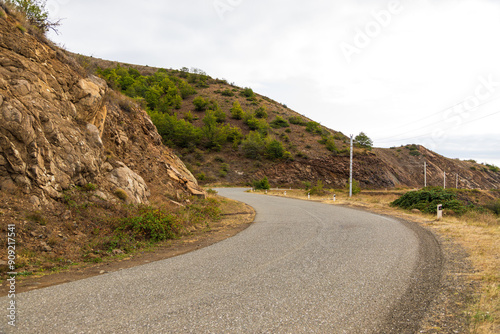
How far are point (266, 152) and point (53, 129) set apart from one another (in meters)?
50.9

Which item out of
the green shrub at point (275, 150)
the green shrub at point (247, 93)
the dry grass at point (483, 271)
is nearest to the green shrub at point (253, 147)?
the green shrub at point (275, 150)

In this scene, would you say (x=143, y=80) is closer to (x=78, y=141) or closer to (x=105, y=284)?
(x=78, y=141)

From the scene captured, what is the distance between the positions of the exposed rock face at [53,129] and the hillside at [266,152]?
112 feet

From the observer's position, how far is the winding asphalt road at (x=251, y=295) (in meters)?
3.44

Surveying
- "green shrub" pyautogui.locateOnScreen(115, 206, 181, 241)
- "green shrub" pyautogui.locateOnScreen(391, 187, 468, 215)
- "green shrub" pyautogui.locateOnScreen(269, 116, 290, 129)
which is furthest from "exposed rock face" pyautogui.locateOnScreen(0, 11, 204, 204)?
"green shrub" pyautogui.locateOnScreen(269, 116, 290, 129)

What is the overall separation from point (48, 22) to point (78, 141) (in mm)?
6865

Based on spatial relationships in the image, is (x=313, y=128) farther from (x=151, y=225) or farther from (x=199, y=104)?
(x=151, y=225)

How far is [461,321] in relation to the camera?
359cm

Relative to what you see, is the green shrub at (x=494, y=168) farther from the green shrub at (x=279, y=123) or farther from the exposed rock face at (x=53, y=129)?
the exposed rock face at (x=53, y=129)

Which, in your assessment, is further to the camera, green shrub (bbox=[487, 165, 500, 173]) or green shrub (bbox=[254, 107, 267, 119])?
green shrub (bbox=[487, 165, 500, 173])

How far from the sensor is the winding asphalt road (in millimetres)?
3443

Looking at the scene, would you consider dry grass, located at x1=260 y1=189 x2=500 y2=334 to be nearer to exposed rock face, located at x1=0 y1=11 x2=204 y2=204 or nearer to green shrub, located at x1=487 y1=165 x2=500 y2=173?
exposed rock face, located at x1=0 y1=11 x2=204 y2=204

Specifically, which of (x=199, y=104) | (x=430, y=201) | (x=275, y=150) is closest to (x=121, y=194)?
(x=430, y=201)

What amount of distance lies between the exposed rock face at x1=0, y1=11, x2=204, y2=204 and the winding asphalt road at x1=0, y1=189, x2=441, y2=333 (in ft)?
15.5
